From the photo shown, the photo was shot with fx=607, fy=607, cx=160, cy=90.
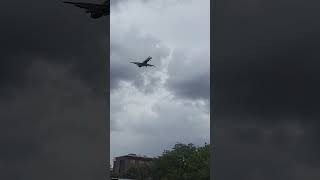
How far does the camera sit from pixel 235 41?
35812 millimetres

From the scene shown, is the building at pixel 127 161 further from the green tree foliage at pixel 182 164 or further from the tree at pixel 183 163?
the tree at pixel 183 163

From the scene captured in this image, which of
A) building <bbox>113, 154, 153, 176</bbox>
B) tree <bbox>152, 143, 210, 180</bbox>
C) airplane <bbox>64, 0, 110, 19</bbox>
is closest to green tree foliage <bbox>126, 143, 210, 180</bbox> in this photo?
tree <bbox>152, 143, 210, 180</bbox>

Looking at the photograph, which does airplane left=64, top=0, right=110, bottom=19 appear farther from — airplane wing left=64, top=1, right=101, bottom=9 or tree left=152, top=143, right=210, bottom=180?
tree left=152, top=143, right=210, bottom=180

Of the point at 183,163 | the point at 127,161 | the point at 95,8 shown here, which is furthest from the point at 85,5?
the point at 127,161

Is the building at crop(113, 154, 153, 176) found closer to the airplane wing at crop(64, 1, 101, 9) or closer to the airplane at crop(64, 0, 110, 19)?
the airplane at crop(64, 0, 110, 19)

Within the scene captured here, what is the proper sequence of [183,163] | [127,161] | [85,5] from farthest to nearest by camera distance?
[127,161] → [183,163] → [85,5]

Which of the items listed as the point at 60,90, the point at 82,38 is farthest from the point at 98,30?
the point at 60,90

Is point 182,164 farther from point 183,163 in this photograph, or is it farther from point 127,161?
point 127,161

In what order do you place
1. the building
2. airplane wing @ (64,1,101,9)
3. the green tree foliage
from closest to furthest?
airplane wing @ (64,1,101,9) → the green tree foliage → the building

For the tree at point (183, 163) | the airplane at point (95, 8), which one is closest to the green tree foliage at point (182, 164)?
the tree at point (183, 163)

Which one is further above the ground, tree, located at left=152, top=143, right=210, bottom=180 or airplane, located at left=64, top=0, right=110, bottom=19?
airplane, located at left=64, top=0, right=110, bottom=19

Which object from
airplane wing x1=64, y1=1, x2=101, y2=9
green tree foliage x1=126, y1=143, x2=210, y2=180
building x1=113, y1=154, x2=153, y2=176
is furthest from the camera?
building x1=113, y1=154, x2=153, y2=176

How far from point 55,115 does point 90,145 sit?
2821 mm

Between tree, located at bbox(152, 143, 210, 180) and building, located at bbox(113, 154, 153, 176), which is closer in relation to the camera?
tree, located at bbox(152, 143, 210, 180)
